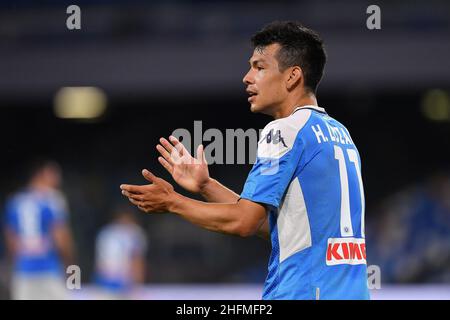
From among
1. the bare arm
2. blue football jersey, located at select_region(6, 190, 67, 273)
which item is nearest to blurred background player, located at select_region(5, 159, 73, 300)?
blue football jersey, located at select_region(6, 190, 67, 273)

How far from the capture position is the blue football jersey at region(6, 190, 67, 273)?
392 inches

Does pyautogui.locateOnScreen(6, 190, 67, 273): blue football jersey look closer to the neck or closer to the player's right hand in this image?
the player's right hand

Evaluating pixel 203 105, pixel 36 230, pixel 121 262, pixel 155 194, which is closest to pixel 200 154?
pixel 155 194

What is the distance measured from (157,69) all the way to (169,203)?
39.1 feet

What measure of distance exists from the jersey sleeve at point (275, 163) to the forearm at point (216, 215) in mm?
87

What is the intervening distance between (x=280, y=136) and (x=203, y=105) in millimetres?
14649

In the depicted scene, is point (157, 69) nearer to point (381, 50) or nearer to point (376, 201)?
point (381, 50)

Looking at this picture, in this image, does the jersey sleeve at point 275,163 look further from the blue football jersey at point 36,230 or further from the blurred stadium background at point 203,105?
the blurred stadium background at point 203,105

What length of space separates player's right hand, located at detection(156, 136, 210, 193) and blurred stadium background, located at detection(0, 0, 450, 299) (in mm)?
8337

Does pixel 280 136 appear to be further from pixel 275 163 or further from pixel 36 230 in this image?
pixel 36 230

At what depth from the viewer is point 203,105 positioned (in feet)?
59.3

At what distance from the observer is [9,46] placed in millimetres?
14805
